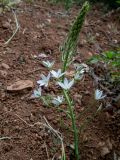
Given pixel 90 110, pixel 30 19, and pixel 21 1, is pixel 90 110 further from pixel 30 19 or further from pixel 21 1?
pixel 21 1

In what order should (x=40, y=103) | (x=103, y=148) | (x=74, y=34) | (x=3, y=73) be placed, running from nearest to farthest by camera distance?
(x=74, y=34) → (x=103, y=148) → (x=40, y=103) → (x=3, y=73)

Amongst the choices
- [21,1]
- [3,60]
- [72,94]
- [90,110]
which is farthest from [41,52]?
[21,1]

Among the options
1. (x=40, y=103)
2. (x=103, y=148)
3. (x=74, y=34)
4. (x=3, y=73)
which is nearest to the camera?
(x=74, y=34)

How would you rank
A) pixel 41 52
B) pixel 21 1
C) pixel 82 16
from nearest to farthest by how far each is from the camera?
1. pixel 82 16
2. pixel 41 52
3. pixel 21 1

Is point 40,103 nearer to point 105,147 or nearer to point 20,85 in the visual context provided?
point 20,85

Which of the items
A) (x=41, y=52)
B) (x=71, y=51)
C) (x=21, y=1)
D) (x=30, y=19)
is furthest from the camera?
(x=21, y=1)

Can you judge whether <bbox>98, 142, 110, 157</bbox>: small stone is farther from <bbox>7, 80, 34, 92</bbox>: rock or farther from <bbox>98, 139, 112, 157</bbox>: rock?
<bbox>7, 80, 34, 92</bbox>: rock

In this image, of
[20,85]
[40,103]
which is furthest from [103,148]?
[20,85]
